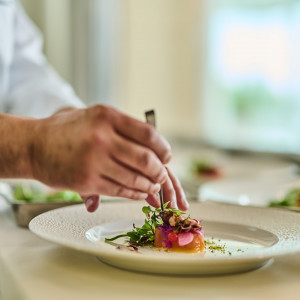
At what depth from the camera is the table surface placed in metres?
0.68

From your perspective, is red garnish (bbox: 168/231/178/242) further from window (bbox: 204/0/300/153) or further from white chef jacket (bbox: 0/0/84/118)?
window (bbox: 204/0/300/153)

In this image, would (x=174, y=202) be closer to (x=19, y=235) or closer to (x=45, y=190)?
(x=19, y=235)

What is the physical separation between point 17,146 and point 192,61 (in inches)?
142

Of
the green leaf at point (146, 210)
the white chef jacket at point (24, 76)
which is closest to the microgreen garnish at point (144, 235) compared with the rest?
the green leaf at point (146, 210)

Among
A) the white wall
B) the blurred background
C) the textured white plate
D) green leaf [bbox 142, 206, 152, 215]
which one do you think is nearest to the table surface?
the textured white plate

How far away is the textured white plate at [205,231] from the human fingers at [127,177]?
96 millimetres

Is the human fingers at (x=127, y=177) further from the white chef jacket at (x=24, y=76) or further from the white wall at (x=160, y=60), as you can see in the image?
the white wall at (x=160, y=60)

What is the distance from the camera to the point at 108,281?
0.73 metres

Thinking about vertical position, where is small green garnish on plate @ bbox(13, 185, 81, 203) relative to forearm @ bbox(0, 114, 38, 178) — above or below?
below

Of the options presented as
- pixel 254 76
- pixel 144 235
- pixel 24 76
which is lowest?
pixel 254 76

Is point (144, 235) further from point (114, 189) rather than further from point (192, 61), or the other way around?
point (192, 61)

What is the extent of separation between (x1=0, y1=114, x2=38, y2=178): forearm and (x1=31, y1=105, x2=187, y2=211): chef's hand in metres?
0.01

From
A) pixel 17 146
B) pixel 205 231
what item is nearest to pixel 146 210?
pixel 205 231

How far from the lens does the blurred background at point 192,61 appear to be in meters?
3.59
